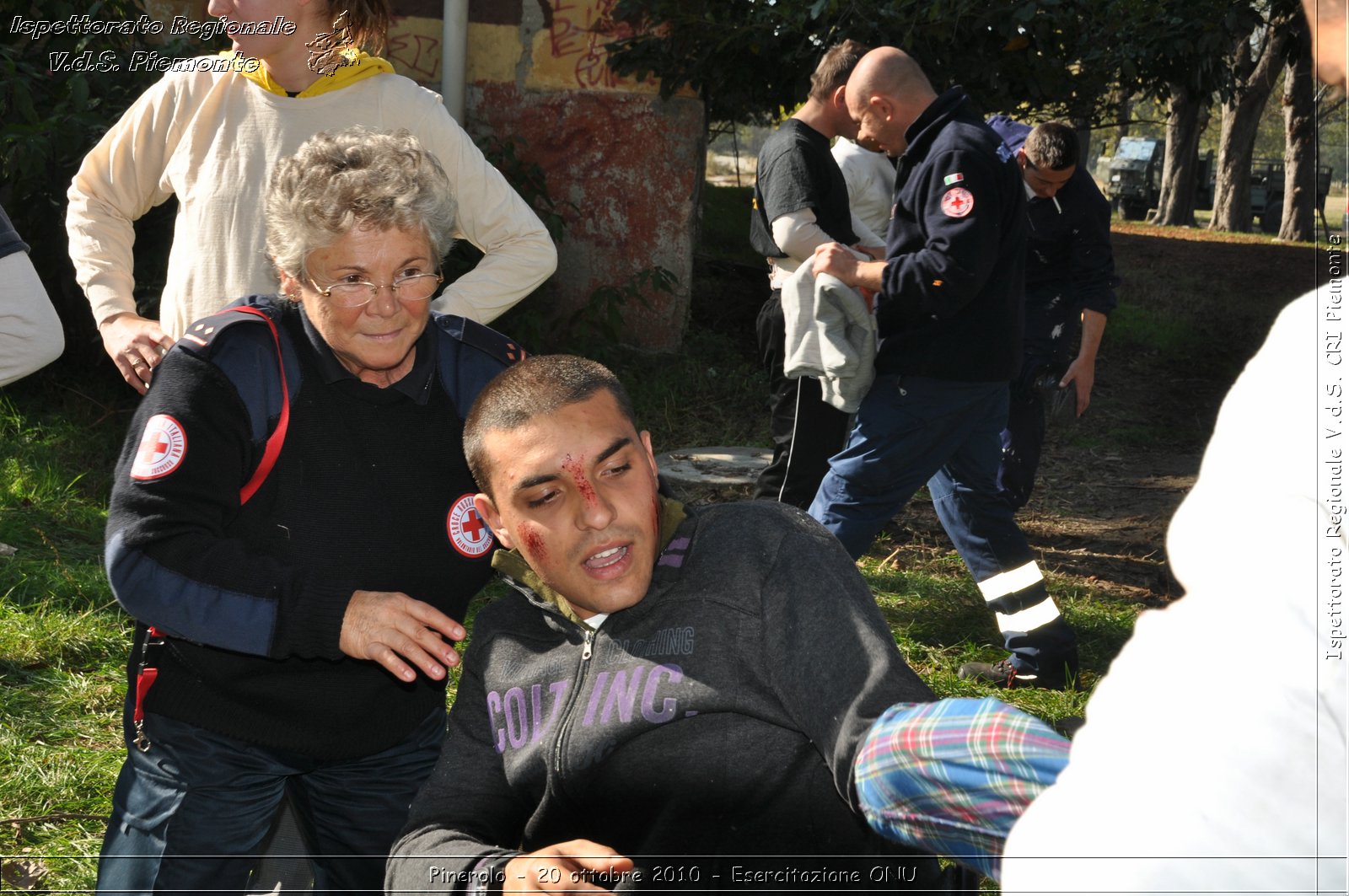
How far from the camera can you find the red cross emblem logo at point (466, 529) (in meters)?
2.13

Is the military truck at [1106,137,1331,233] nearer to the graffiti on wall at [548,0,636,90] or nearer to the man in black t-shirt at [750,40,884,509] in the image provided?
the graffiti on wall at [548,0,636,90]

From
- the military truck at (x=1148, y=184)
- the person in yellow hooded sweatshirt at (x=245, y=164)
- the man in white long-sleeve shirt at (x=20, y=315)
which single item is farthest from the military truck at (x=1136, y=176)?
the man in white long-sleeve shirt at (x=20, y=315)

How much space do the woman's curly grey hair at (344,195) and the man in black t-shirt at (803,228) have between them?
2703mm

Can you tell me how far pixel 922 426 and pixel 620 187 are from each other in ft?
13.1

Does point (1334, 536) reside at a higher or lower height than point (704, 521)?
higher

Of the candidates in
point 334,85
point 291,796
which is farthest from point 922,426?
point 291,796

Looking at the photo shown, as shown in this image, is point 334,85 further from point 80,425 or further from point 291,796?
point 80,425

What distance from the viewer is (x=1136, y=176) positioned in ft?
111

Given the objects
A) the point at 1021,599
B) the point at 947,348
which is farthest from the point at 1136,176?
the point at 947,348

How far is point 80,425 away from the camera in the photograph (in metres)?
6.30

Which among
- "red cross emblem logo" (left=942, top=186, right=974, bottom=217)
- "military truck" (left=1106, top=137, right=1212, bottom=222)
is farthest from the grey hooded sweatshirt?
"military truck" (left=1106, top=137, right=1212, bottom=222)

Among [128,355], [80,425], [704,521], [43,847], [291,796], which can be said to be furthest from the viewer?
[80,425]

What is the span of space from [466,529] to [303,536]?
0.27m

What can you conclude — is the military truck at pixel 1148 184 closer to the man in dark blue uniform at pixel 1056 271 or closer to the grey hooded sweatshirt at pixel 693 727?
the man in dark blue uniform at pixel 1056 271
